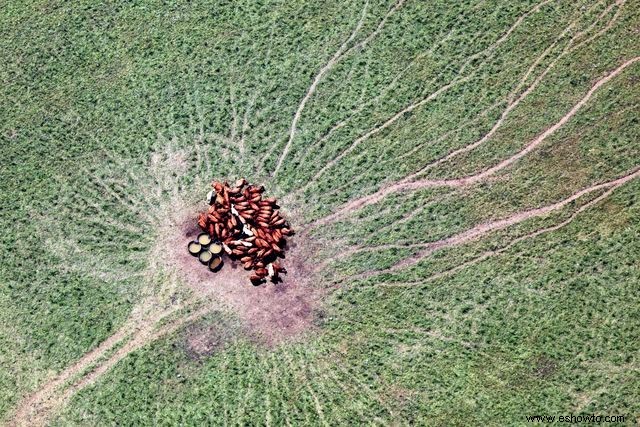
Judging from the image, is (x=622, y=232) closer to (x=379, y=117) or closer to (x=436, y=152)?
(x=436, y=152)

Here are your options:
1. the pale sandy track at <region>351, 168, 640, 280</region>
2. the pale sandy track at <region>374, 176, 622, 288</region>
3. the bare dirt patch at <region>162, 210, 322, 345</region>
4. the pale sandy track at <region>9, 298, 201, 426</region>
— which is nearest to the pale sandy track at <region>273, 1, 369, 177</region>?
the bare dirt patch at <region>162, 210, 322, 345</region>

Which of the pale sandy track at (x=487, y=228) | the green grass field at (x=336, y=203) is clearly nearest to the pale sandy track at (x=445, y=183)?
the green grass field at (x=336, y=203)

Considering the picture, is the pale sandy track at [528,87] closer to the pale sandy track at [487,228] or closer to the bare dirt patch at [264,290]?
the pale sandy track at [487,228]

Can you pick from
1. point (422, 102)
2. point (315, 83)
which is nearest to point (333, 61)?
point (315, 83)

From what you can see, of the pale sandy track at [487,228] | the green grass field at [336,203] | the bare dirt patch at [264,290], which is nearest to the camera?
the green grass field at [336,203]

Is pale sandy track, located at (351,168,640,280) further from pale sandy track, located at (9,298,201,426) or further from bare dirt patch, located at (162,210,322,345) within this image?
pale sandy track, located at (9,298,201,426)

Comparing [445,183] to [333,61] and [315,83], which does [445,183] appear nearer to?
[315,83]
